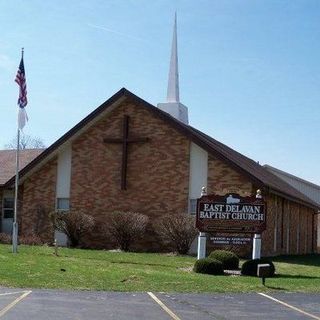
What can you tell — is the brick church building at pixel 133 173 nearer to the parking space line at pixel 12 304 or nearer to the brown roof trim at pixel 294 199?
the brown roof trim at pixel 294 199

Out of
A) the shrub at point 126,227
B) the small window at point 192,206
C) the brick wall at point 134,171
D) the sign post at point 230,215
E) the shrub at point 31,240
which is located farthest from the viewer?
the shrub at point 31,240

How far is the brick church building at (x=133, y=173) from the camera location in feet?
88.9

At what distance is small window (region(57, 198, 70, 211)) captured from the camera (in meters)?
29.9

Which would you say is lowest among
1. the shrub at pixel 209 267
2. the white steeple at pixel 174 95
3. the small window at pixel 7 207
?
the shrub at pixel 209 267

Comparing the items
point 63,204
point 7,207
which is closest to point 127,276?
point 63,204

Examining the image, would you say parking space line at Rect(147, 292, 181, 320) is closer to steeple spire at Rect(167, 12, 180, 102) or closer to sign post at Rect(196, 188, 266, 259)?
sign post at Rect(196, 188, 266, 259)

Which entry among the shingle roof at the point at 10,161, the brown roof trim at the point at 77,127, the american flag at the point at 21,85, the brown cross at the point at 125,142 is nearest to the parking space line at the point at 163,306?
the american flag at the point at 21,85

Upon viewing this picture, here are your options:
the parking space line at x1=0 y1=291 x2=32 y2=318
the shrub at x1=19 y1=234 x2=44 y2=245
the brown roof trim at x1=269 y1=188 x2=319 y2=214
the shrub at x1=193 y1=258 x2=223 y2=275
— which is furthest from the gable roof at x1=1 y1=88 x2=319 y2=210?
the parking space line at x1=0 y1=291 x2=32 y2=318

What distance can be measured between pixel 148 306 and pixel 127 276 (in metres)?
4.58

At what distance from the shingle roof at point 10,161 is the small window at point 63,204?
4.30 m

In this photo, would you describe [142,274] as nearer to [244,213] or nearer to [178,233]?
[244,213]

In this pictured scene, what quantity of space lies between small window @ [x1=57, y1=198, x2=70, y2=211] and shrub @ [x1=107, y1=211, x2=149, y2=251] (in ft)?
10.6

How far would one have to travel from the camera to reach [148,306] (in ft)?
38.9

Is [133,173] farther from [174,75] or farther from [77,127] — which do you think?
[174,75]
